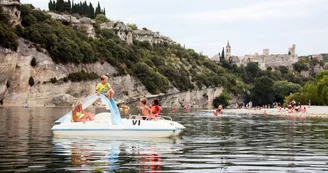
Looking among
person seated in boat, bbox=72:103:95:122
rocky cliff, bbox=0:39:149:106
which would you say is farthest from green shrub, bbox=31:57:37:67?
person seated in boat, bbox=72:103:95:122

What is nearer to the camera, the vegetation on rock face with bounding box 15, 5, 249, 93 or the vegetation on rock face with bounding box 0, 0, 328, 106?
the vegetation on rock face with bounding box 0, 0, 328, 106

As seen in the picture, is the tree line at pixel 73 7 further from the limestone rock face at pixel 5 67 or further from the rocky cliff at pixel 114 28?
the limestone rock face at pixel 5 67

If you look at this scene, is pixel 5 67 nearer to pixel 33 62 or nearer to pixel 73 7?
pixel 33 62

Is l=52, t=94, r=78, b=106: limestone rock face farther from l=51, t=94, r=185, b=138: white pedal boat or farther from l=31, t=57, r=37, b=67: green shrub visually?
l=51, t=94, r=185, b=138: white pedal boat

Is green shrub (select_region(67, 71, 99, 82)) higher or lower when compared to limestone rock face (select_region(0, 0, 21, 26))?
lower

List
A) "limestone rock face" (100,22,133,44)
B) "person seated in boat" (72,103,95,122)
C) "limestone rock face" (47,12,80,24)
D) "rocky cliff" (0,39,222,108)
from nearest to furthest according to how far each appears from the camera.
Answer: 1. "person seated in boat" (72,103,95,122)
2. "rocky cliff" (0,39,222,108)
3. "limestone rock face" (47,12,80,24)
4. "limestone rock face" (100,22,133,44)

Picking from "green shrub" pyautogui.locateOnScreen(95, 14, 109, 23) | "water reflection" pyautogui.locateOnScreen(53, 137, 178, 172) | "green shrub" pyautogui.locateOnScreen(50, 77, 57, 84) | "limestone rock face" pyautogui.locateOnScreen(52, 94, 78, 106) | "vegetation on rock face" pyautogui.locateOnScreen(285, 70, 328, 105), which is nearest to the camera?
"water reflection" pyautogui.locateOnScreen(53, 137, 178, 172)

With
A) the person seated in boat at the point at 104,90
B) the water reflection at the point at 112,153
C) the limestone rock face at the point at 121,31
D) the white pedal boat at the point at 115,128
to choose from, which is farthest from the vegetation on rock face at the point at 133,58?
the water reflection at the point at 112,153

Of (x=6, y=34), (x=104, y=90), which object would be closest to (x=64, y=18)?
(x=6, y=34)

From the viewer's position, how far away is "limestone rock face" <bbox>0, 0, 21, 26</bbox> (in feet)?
366

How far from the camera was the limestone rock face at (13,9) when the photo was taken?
111500mm

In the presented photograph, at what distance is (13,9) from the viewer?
113 meters

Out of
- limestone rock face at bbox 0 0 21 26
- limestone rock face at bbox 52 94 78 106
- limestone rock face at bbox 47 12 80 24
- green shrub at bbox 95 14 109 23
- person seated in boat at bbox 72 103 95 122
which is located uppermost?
green shrub at bbox 95 14 109 23

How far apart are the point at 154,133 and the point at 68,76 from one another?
94260 mm
